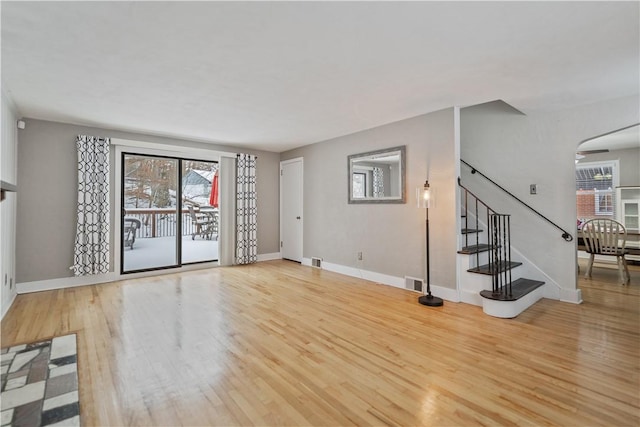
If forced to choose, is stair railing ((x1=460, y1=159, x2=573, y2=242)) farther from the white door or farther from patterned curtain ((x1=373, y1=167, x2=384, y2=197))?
the white door

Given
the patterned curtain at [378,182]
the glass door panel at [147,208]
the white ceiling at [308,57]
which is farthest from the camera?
the glass door panel at [147,208]

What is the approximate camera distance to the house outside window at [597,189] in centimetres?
637

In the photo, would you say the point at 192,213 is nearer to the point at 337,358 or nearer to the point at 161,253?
the point at 161,253

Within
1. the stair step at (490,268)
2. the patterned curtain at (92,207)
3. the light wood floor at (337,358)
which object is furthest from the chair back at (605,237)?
the patterned curtain at (92,207)

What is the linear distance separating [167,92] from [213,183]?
137 inches

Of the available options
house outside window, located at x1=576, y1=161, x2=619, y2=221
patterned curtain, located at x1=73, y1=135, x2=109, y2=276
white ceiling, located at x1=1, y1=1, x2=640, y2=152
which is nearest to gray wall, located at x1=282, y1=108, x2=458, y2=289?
white ceiling, located at x1=1, y1=1, x2=640, y2=152

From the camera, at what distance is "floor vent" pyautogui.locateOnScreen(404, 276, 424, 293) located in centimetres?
407

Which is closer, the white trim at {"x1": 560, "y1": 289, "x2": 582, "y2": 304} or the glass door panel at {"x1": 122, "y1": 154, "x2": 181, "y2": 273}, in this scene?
the white trim at {"x1": 560, "y1": 289, "x2": 582, "y2": 304}

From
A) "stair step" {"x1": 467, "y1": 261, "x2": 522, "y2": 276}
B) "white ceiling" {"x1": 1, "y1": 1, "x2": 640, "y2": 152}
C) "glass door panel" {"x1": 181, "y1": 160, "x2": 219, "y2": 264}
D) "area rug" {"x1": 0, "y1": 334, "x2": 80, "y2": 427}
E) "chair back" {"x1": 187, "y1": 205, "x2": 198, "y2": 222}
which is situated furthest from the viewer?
"chair back" {"x1": 187, "y1": 205, "x2": 198, "y2": 222}

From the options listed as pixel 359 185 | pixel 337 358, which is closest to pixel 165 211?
pixel 359 185

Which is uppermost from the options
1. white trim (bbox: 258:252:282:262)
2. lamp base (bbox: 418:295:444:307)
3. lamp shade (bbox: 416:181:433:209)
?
lamp shade (bbox: 416:181:433:209)

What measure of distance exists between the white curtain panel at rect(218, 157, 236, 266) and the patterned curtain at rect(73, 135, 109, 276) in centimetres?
182

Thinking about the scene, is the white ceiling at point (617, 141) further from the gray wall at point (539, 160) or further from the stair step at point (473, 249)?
the stair step at point (473, 249)

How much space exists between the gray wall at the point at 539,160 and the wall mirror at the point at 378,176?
1203 millimetres
